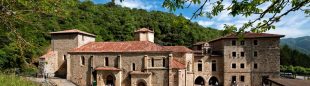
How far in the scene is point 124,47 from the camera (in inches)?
1448

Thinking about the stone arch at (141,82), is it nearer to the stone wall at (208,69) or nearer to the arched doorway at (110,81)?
the arched doorway at (110,81)

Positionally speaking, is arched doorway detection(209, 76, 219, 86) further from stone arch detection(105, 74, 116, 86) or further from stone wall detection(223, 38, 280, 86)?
stone arch detection(105, 74, 116, 86)

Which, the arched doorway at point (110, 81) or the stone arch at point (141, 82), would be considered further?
the arched doorway at point (110, 81)

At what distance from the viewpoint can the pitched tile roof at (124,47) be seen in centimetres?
3594

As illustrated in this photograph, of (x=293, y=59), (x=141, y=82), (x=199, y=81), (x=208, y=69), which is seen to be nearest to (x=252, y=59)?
(x=208, y=69)

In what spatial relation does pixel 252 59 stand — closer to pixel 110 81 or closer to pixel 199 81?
pixel 199 81

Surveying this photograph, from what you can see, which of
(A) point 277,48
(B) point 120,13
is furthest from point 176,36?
(A) point 277,48

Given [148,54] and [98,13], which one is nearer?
[148,54]

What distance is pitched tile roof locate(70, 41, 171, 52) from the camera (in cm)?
3594

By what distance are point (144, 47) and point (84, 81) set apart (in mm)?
7419

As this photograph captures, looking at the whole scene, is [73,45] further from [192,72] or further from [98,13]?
[98,13]

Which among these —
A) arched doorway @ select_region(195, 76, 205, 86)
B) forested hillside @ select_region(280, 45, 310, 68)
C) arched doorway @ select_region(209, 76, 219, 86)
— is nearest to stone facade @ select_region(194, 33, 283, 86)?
arched doorway @ select_region(209, 76, 219, 86)

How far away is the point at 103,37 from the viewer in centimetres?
6581

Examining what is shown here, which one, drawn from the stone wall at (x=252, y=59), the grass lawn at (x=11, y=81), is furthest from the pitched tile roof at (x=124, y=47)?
the grass lawn at (x=11, y=81)
